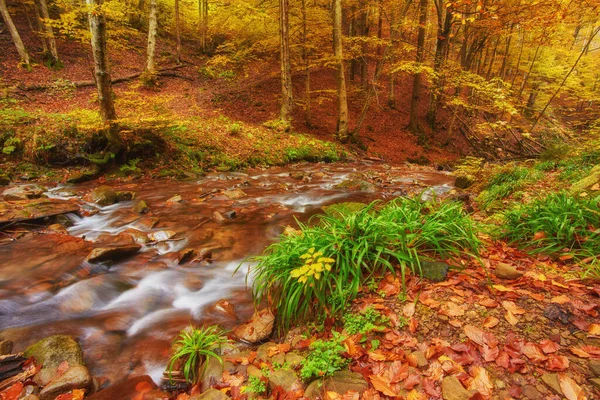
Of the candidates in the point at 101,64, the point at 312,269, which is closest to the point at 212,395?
the point at 312,269

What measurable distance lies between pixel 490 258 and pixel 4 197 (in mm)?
9214

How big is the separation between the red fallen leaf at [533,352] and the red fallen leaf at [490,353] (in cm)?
17

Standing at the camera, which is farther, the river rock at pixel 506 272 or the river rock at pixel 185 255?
the river rock at pixel 185 255

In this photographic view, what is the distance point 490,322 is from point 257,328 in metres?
2.14

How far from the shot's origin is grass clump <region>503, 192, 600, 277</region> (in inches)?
124

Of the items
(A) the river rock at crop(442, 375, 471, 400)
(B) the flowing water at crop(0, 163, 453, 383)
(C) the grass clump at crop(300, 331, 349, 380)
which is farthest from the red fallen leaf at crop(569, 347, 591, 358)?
(B) the flowing water at crop(0, 163, 453, 383)

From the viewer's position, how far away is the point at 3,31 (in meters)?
15.9

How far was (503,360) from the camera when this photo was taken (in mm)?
2018

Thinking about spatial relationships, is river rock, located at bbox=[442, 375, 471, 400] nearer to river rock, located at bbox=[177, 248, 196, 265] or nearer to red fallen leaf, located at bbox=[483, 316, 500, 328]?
red fallen leaf, located at bbox=[483, 316, 500, 328]

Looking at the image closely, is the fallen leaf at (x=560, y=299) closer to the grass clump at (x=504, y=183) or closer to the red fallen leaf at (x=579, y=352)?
the red fallen leaf at (x=579, y=352)

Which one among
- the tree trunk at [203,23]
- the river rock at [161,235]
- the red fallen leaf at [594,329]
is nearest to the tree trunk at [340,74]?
the river rock at [161,235]

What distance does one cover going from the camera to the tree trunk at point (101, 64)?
7.20 metres

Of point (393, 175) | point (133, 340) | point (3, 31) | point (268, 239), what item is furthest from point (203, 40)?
point (133, 340)

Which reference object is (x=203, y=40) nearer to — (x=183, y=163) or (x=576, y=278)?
(x=183, y=163)
